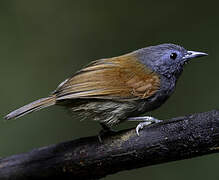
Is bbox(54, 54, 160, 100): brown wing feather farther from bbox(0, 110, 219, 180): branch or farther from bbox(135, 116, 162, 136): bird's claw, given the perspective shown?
bbox(0, 110, 219, 180): branch

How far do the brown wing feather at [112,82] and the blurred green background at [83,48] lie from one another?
2245 mm

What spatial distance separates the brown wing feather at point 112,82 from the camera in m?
4.22

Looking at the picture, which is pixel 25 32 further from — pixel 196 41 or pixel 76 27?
pixel 196 41

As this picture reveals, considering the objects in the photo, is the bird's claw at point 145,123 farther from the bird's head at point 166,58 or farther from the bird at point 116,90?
the bird's head at point 166,58

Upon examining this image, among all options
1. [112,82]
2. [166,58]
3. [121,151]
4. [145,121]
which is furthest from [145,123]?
[166,58]

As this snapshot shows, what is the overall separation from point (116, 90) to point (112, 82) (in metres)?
0.10

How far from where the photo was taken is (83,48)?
24.0 feet

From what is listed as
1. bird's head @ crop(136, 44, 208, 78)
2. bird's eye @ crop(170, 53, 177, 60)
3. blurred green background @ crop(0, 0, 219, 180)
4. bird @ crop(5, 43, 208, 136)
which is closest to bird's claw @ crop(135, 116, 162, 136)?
bird @ crop(5, 43, 208, 136)

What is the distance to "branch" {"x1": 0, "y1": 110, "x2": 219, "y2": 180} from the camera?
3.69 metres

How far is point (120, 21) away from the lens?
7512 mm

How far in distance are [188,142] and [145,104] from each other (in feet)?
2.86

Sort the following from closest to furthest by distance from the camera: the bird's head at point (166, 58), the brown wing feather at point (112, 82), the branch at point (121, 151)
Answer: the branch at point (121, 151), the brown wing feather at point (112, 82), the bird's head at point (166, 58)

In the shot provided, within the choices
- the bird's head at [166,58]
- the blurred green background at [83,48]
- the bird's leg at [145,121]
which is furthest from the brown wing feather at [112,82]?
the blurred green background at [83,48]

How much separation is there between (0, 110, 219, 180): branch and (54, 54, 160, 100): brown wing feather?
1.37 ft
